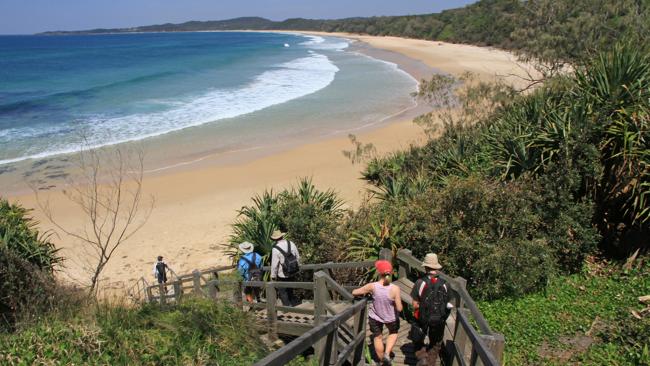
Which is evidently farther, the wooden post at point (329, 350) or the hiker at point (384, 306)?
the hiker at point (384, 306)

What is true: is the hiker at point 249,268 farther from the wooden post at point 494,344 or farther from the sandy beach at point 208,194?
the sandy beach at point 208,194

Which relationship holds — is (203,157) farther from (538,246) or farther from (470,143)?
(538,246)

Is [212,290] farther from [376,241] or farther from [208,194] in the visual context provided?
[208,194]

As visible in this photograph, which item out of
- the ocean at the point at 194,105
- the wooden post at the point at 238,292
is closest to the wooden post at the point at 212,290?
the wooden post at the point at 238,292

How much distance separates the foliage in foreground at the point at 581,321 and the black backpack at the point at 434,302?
1.32m

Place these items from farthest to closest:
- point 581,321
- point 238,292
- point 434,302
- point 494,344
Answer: point 238,292 < point 581,321 < point 434,302 < point 494,344

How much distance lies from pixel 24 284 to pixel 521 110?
9666 millimetres

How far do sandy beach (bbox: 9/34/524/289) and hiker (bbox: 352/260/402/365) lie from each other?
8.59 metres

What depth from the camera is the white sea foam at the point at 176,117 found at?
26.4 metres

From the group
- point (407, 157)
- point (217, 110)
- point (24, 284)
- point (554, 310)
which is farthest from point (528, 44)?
point (217, 110)

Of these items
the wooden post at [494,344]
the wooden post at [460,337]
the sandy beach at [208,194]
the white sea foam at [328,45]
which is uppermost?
the white sea foam at [328,45]

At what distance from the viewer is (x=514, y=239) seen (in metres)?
7.77

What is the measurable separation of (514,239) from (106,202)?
14465 mm

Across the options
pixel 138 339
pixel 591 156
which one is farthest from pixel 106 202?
pixel 591 156
